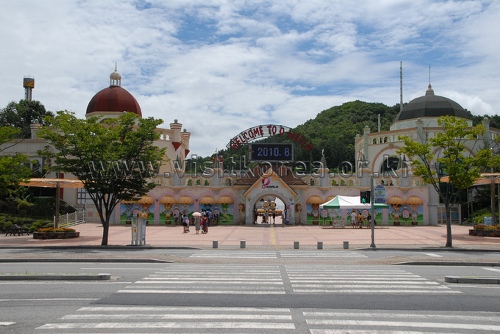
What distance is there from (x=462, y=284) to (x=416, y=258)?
6.10 metres

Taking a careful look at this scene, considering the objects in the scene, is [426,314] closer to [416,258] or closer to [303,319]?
[303,319]

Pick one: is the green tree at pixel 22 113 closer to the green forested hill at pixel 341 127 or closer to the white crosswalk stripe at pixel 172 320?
the green forested hill at pixel 341 127

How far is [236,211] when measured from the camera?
1913 inches

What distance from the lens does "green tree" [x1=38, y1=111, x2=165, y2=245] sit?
27531 mm

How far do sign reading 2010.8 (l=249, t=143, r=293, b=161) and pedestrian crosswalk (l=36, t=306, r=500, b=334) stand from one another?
3755 cm

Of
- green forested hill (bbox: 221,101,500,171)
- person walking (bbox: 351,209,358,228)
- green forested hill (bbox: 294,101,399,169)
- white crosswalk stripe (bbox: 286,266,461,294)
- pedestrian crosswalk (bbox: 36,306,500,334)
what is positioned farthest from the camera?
green forested hill (bbox: 294,101,399,169)

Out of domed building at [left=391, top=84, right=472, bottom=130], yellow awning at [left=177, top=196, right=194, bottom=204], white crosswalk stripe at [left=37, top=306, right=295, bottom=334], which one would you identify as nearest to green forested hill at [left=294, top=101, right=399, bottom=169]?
domed building at [left=391, top=84, right=472, bottom=130]

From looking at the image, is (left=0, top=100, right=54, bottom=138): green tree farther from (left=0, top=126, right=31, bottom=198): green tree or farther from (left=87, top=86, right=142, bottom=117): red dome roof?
(left=0, top=126, right=31, bottom=198): green tree

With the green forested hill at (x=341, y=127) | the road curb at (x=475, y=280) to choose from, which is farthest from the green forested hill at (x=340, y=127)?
the road curb at (x=475, y=280)

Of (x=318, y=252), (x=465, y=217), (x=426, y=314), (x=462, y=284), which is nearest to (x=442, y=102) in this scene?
(x=465, y=217)

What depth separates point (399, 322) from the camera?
998 cm

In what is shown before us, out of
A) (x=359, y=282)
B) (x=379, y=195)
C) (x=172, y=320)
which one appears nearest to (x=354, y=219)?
(x=379, y=195)

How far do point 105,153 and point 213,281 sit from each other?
1457 centimetres

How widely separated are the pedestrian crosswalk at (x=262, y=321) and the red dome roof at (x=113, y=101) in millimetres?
47843
